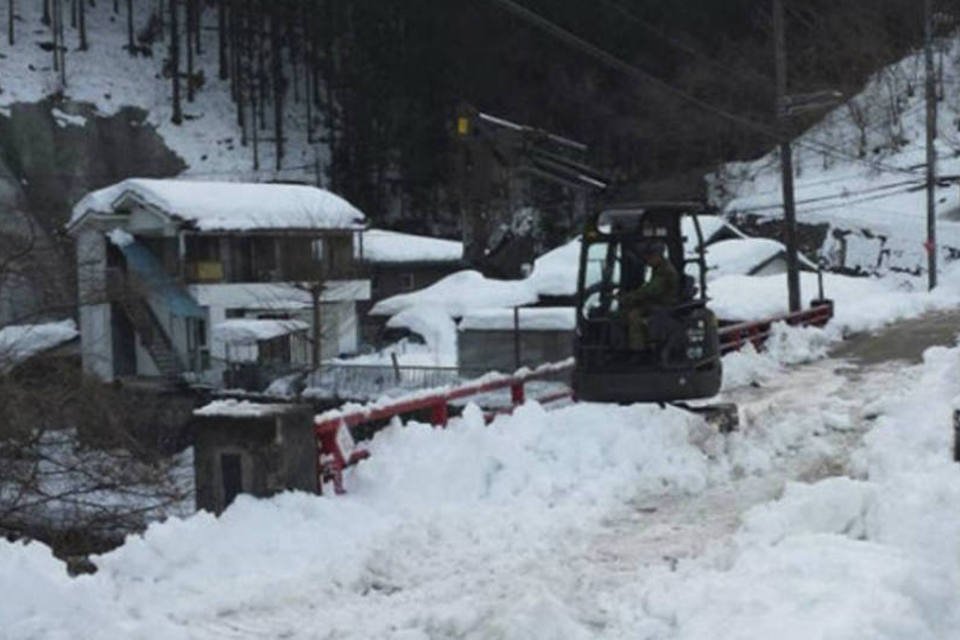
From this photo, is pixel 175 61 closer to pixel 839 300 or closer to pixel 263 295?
pixel 263 295

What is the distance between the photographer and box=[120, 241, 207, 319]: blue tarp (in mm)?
44781

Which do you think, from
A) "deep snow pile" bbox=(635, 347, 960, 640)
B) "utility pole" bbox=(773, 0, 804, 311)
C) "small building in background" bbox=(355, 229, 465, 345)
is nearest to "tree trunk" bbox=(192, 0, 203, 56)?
"small building in background" bbox=(355, 229, 465, 345)

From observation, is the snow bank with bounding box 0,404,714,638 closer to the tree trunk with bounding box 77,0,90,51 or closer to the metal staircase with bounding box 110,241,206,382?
the metal staircase with bounding box 110,241,206,382

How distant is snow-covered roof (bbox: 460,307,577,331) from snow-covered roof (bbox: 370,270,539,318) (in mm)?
6908

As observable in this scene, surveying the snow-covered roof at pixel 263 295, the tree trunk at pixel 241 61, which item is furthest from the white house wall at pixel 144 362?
the tree trunk at pixel 241 61

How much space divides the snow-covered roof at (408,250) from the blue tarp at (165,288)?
10.6 m

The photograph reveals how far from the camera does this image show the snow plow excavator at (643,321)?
41.3 feet

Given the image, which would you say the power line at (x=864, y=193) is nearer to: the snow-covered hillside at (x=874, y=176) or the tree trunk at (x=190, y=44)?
the snow-covered hillside at (x=874, y=176)

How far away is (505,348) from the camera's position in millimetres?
33375

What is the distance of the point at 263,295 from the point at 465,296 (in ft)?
26.8

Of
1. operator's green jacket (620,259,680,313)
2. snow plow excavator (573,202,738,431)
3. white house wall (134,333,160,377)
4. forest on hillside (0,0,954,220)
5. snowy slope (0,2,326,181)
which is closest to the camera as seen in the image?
operator's green jacket (620,259,680,313)

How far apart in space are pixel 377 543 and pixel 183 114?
234ft

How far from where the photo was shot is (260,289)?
45.8m

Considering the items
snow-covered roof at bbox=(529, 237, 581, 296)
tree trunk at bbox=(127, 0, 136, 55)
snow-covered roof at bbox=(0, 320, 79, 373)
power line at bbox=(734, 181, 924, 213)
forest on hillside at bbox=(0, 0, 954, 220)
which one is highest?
tree trunk at bbox=(127, 0, 136, 55)
